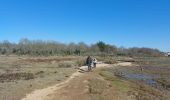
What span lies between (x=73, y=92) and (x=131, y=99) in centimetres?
429

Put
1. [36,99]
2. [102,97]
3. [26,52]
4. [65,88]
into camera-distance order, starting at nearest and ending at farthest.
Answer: [36,99], [102,97], [65,88], [26,52]

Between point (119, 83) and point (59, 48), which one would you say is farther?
point (59, 48)

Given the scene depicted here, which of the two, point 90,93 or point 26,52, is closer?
point 90,93

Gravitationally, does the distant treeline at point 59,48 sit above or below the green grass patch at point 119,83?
above

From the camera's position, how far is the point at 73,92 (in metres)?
23.4

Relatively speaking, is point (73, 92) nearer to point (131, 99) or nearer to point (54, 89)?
point (54, 89)

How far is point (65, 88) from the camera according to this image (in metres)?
25.2

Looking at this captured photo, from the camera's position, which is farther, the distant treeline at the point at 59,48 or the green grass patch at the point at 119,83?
the distant treeline at the point at 59,48

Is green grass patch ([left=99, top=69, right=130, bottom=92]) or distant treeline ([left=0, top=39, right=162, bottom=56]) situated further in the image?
distant treeline ([left=0, top=39, right=162, bottom=56])

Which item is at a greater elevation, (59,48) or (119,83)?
(59,48)

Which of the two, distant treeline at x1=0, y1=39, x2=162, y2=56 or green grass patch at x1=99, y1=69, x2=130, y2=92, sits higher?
distant treeline at x1=0, y1=39, x2=162, y2=56

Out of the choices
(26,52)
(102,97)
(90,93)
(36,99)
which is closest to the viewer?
(36,99)

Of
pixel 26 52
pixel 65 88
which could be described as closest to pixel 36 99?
pixel 65 88

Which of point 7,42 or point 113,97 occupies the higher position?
point 7,42
